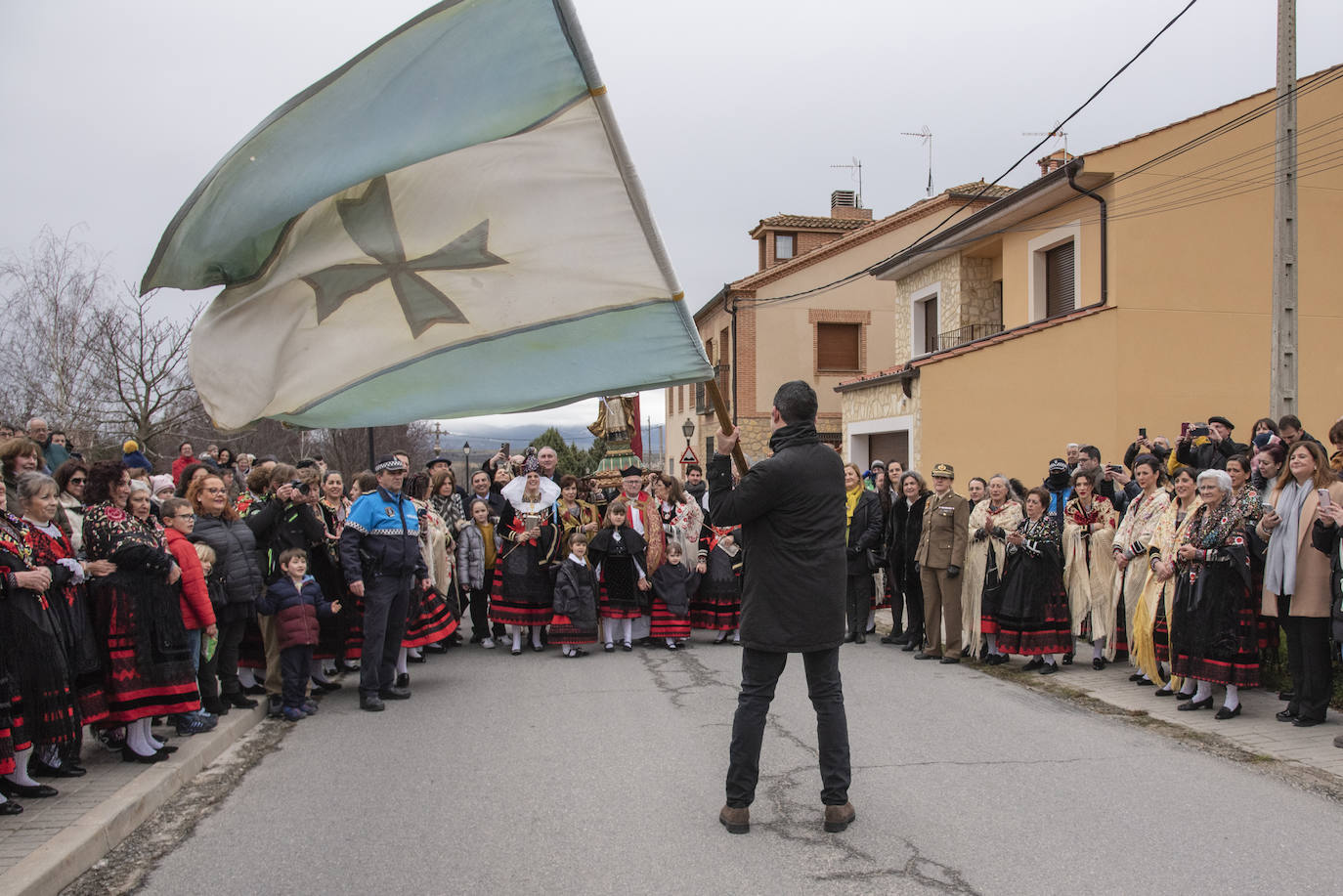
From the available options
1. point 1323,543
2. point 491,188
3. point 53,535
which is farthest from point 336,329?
point 1323,543

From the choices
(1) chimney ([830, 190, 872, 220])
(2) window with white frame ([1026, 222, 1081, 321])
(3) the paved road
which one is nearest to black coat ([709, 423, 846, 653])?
(3) the paved road

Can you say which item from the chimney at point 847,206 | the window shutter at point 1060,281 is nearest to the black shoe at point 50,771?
the window shutter at point 1060,281

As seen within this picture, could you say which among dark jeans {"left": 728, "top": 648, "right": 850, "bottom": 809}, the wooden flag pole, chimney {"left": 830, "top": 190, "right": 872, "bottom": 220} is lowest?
dark jeans {"left": 728, "top": 648, "right": 850, "bottom": 809}

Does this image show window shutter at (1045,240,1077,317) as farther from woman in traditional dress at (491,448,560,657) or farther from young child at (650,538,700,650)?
woman in traditional dress at (491,448,560,657)

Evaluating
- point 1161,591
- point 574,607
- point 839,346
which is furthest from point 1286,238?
point 839,346

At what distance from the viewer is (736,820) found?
4.73 meters

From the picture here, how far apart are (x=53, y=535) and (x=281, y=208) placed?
3.19m

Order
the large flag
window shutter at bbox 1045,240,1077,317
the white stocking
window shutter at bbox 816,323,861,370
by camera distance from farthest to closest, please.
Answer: window shutter at bbox 816,323,861,370
window shutter at bbox 1045,240,1077,317
the white stocking
the large flag

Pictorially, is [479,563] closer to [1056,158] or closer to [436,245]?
[436,245]

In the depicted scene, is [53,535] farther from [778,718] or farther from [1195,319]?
[1195,319]

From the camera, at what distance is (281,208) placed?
3.50 meters

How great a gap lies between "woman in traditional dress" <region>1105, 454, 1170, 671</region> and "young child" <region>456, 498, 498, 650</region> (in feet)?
21.0

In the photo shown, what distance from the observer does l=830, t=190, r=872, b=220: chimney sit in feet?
118

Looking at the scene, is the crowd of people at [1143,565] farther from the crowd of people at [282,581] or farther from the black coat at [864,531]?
the crowd of people at [282,581]
